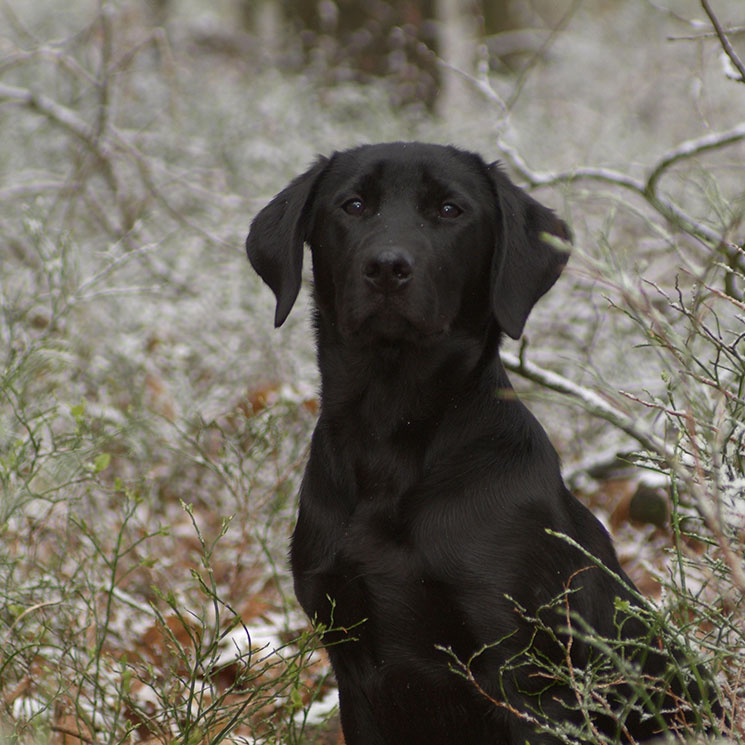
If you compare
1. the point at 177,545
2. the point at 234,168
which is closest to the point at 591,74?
the point at 234,168

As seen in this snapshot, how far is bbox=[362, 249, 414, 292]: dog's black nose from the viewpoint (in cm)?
257

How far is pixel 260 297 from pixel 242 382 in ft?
3.38

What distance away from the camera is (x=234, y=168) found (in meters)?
8.30

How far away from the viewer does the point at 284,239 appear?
2.97m

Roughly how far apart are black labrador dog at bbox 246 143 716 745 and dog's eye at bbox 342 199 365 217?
1 centimetres

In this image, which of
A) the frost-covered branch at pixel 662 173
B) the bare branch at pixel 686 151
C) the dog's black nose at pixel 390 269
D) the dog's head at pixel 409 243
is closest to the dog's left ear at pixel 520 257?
the dog's head at pixel 409 243

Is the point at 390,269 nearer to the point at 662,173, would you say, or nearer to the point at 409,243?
the point at 409,243

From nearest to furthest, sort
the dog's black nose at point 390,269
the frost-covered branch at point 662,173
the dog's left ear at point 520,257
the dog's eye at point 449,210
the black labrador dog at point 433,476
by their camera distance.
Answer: the black labrador dog at point 433,476
the dog's black nose at point 390,269
the dog's left ear at point 520,257
the dog's eye at point 449,210
the frost-covered branch at point 662,173

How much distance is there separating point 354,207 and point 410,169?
200 millimetres

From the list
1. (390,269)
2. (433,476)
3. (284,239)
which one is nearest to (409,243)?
(390,269)

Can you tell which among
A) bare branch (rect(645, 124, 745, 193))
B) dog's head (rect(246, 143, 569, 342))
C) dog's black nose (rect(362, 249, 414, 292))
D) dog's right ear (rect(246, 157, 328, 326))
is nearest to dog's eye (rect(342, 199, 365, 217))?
dog's head (rect(246, 143, 569, 342))

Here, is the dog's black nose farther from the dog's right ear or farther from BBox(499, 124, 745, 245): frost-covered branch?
BBox(499, 124, 745, 245): frost-covered branch

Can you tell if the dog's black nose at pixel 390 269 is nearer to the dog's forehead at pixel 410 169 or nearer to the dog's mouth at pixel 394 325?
the dog's mouth at pixel 394 325

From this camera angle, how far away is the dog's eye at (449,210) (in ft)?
9.37
